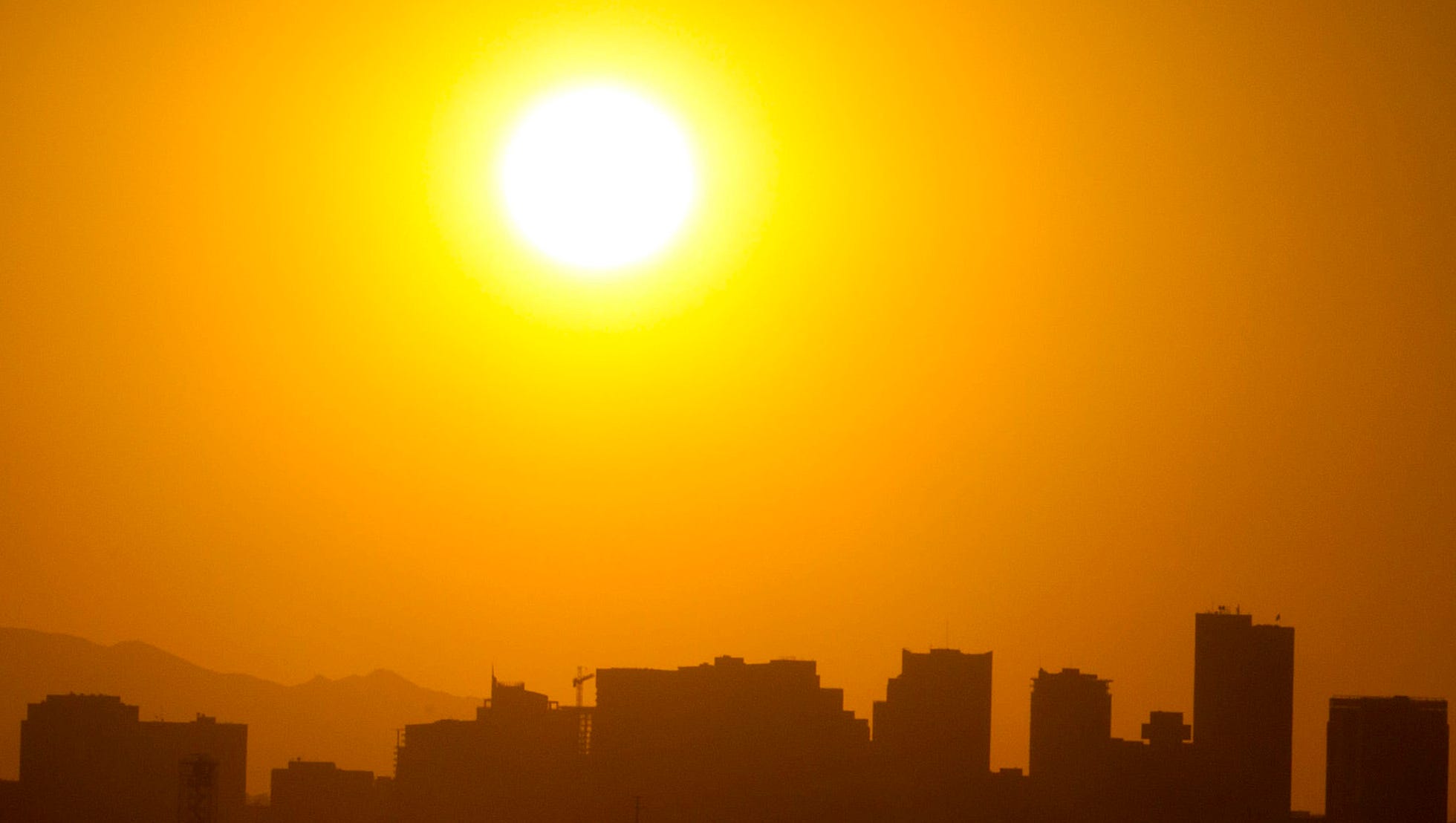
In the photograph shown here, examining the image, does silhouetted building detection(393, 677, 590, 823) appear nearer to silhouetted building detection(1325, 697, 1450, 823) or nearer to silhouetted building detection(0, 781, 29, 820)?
silhouetted building detection(0, 781, 29, 820)

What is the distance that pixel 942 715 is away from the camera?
173 m

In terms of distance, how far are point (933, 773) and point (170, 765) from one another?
50.3 metres

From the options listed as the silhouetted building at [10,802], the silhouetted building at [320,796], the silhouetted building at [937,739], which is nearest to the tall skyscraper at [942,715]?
the silhouetted building at [937,739]

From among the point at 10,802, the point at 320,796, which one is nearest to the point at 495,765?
the point at 320,796

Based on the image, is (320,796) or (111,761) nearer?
(111,761)

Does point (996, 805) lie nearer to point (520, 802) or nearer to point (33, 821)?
point (520, 802)

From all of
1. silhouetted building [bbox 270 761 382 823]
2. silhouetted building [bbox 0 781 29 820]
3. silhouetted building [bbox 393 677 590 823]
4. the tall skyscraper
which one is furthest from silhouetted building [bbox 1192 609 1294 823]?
silhouetted building [bbox 0 781 29 820]

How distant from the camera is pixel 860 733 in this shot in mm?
175875

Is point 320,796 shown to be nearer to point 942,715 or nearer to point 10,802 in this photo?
point 10,802

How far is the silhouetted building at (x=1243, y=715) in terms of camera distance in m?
169

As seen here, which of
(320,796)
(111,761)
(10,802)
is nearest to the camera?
(10,802)

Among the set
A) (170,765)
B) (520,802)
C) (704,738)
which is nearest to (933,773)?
(704,738)

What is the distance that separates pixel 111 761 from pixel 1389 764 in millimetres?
83740

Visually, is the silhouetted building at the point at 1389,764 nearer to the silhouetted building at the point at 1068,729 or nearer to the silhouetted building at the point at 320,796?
the silhouetted building at the point at 1068,729
